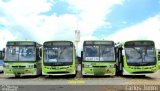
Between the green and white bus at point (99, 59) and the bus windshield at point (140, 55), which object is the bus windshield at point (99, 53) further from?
the bus windshield at point (140, 55)

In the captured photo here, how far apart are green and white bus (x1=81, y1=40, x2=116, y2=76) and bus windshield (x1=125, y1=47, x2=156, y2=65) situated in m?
1.17

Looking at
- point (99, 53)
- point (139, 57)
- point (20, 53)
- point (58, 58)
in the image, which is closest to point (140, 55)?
point (139, 57)

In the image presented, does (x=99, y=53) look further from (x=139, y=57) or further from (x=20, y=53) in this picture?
(x=20, y=53)

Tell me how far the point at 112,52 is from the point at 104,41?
1097 millimetres

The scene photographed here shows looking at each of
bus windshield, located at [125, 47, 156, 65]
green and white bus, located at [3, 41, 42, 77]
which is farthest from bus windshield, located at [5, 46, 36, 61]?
bus windshield, located at [125, 47, 156, 65]

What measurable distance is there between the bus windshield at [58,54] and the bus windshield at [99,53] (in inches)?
49.1

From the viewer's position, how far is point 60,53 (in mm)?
30844

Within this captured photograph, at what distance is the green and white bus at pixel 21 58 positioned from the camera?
3161 centimetres

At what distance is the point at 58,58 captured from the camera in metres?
30.6

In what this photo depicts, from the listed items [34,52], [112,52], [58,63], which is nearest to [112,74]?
[112,52]

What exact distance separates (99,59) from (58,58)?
2976 mm

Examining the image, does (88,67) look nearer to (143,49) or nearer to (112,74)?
(112,74)

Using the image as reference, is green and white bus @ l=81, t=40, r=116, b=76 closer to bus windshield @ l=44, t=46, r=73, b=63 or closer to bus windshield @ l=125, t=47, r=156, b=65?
bus windshield @ l=44, t=46, r=73, b=63

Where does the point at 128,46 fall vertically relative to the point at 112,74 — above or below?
above
